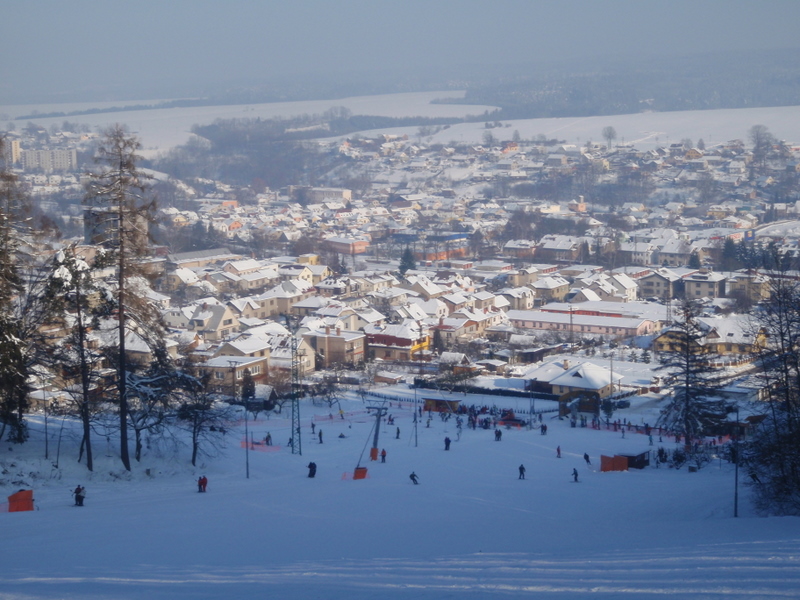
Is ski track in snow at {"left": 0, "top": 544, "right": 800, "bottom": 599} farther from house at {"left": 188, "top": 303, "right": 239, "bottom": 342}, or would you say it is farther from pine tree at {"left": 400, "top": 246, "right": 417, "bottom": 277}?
pine tree at {"left": 400, "top": 246, "right": 417, "bottom": 277}

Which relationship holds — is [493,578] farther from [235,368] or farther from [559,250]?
[559,250]

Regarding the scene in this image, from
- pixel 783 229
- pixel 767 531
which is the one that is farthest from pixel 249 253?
pixel 767 531

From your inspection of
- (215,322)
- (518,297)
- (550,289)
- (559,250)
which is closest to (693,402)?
(215,322)

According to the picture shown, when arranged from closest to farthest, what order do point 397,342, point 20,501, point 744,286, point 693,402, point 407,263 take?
point 20,501 → point 693,402 → point 397,342 → point 744,286 → point 407,263

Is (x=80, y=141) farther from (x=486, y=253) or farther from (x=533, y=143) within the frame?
(x=486, y=253)

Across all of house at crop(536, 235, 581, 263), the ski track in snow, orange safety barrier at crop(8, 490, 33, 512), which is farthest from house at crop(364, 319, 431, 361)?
house at crop(536, 235, 581, 263)

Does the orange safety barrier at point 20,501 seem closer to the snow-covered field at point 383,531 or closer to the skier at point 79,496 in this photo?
the snow-covered field at point 383,531
